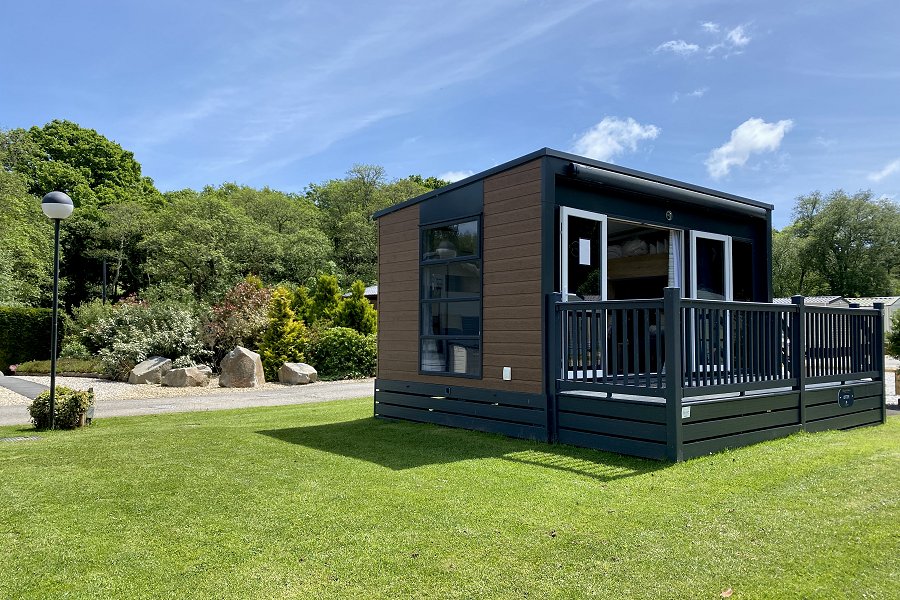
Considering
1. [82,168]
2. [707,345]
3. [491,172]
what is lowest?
[707,345]

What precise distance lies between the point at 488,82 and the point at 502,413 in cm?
869

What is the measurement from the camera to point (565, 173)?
589cm

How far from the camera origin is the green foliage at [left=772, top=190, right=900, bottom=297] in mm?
37906

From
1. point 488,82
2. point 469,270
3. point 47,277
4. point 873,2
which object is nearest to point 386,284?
point 469,270

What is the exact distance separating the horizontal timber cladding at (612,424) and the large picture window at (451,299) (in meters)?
1.22

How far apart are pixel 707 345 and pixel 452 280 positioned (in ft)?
9.29

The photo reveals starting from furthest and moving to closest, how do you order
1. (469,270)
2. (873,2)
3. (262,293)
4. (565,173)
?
(262,293) → (873,2) → (469,270) → (565,173)

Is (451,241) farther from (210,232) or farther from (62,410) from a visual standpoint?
(210,232)

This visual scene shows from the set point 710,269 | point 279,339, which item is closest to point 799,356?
point 710,269

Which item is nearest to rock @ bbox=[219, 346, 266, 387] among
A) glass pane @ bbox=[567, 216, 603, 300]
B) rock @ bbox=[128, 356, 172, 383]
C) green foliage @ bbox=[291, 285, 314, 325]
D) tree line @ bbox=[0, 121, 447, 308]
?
rock @ bbox=[128, 356, 172, 383]

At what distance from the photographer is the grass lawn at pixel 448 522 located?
2.54 metres

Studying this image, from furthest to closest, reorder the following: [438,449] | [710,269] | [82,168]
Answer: [82,168] < [710,269] < [438,449]

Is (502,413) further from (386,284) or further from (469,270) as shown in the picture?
(386,284)

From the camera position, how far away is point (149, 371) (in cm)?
1316
